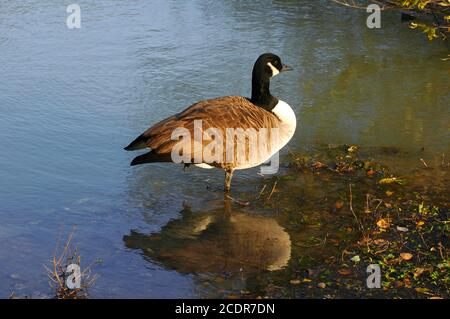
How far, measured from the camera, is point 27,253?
579 cm

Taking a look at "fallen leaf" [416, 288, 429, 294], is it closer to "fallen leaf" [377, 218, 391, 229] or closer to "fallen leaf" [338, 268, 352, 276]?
"fallen leaf" [338, 268, 352, 276]

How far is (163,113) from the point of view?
8570 mm

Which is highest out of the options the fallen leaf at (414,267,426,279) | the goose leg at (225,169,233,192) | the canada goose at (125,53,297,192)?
the canada goose at (125,53,297,192)

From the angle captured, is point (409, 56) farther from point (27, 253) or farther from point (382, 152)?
point (27, 253)

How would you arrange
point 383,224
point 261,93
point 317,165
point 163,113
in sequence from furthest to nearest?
point 163,113
point 317,165
point 261,93
point 383,224

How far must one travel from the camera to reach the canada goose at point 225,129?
655cm

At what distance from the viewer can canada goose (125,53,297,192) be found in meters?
6.55

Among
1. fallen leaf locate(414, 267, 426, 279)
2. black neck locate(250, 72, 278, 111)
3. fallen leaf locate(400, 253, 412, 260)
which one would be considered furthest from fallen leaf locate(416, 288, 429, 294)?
black neck locate(250, 72, 278, 111)

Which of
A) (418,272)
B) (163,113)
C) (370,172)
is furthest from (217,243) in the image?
(163,113)

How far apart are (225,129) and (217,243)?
3.69 ft

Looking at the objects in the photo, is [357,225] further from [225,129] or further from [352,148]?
[352,148]

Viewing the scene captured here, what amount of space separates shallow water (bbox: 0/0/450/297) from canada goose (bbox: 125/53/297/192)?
0.40 meters
